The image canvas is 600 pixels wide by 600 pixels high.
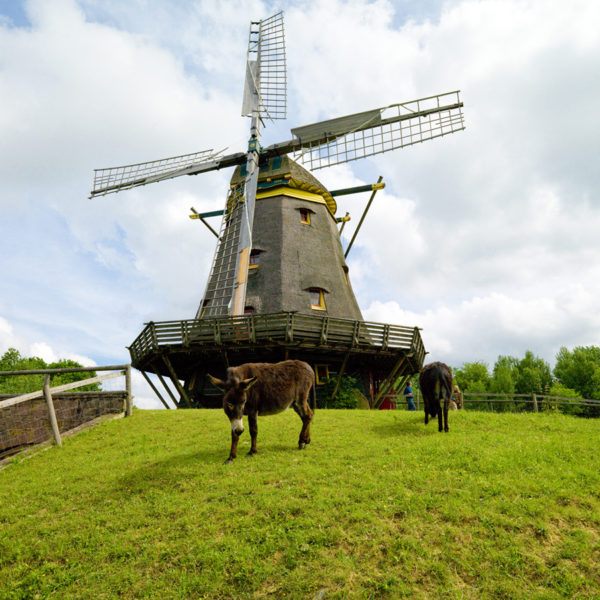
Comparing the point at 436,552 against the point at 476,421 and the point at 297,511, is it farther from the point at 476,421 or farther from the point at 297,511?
the point at 476,421

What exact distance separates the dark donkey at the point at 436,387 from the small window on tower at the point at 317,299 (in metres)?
10.6

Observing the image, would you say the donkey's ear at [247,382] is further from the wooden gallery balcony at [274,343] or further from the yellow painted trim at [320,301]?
the yellow painted trim at [320,301]

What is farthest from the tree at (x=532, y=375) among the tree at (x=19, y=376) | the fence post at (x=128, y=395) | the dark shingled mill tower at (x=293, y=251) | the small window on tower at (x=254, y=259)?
the tree at (x=19, y=376)

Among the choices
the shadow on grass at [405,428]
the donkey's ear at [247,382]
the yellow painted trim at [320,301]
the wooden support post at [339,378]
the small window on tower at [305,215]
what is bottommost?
the shadow on grass at [405,428]

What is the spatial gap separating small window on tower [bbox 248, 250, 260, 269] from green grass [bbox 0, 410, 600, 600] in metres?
14.1

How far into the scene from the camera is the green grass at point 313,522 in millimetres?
4906

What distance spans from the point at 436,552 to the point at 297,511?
1.94 metres

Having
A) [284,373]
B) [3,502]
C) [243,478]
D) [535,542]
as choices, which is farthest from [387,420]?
[3,502]

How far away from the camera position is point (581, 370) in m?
46.0

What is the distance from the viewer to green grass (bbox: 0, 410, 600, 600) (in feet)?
16.1

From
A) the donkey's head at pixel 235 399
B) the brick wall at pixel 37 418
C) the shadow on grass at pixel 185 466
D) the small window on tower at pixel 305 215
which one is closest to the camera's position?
the shadow on grass at pixel 185 466

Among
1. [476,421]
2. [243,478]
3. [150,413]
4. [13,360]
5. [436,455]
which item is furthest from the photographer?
[13,360]

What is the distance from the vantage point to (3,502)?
25.4ft

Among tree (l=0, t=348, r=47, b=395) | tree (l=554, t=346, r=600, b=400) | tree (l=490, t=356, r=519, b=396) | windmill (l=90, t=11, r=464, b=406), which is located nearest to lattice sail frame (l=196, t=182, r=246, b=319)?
windmill (l=90, t=11, r=464, b=406)
